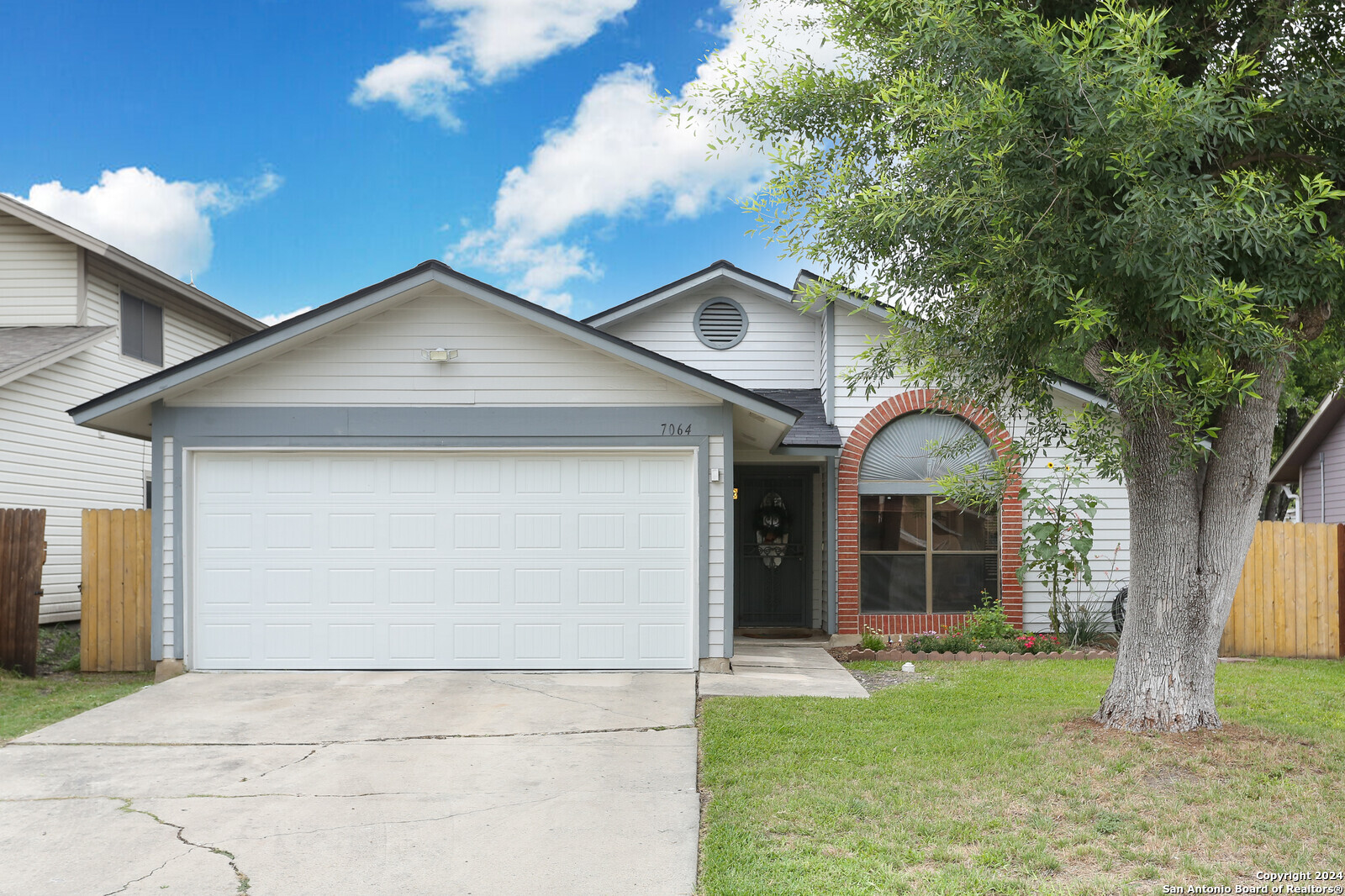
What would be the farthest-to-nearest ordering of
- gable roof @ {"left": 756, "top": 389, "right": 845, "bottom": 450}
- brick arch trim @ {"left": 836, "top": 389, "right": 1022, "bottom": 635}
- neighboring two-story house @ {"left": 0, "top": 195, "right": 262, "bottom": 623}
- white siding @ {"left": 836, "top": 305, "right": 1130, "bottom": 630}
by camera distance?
neighboring two-story house @ {"left": 0, "top": 195, "right": 262, "bottom": 623} < white siding @ {"left": 836, "top": 305, "right": 1130, "bottom": 630} < brick arch trim @ {"left": 836, "top": 389, "right": 1022, "bottom": 635} < gable roof @ {"left": 756, "top": 389, "right": 845, "bottom": 450}

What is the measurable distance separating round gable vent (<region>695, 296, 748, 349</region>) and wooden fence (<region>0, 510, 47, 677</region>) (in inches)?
327

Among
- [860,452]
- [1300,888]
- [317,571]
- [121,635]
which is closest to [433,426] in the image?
[317,571]

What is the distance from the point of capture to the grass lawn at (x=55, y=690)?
7.87m

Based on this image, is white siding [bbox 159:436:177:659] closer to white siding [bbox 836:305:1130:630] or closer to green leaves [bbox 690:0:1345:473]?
green leaves [bbox 690:0:1345:473]

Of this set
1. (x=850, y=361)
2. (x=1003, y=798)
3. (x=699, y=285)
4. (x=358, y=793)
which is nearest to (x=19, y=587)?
(x=358, y=793)

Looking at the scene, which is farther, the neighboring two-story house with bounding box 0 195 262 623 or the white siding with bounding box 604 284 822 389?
the white siding with bounding box 604 284 822 389

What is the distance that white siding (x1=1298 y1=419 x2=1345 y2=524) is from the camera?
17.1 meters

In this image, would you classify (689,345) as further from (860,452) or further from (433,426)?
(433,426)

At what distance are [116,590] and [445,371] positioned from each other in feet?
14.4

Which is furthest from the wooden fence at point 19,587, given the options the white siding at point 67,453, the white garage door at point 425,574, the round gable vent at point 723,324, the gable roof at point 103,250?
the round gable vent at point 723,324

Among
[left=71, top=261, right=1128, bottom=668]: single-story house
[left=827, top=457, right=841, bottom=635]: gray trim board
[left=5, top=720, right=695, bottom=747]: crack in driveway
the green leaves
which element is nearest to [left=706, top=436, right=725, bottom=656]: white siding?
[left=71, top=261, right=1128, bottom=668]: single-story house

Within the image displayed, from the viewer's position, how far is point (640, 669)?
952 centimetres

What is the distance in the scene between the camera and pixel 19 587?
10109mm

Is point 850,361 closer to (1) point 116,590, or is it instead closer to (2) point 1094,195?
(2) point 1094,195
